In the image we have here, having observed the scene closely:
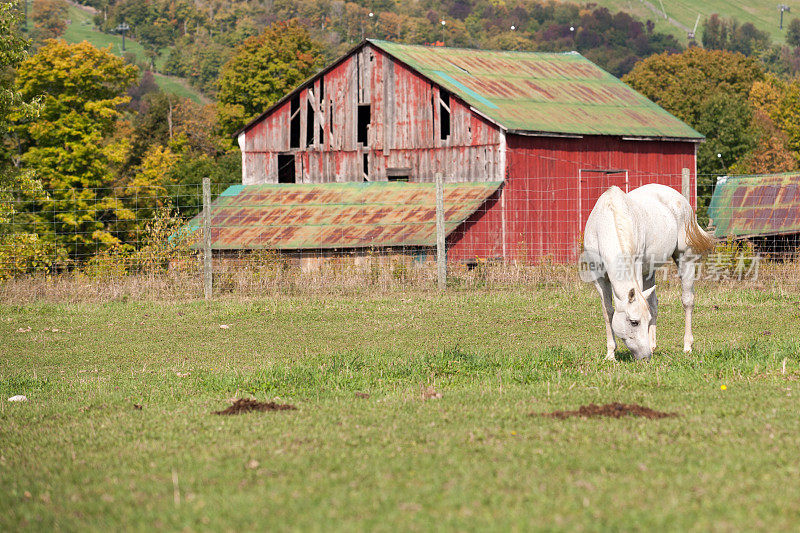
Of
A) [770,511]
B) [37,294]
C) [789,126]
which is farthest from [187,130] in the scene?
[770,511]

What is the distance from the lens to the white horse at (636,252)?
1040 centimetres

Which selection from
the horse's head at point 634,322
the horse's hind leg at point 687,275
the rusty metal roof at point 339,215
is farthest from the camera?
the rusty metal roof at point 339,215

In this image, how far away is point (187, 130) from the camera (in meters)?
81.2

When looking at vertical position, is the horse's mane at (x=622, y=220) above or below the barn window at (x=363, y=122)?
below

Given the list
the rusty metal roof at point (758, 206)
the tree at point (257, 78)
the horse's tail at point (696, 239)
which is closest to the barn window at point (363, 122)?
the rusty metal roof at point (758, 206)

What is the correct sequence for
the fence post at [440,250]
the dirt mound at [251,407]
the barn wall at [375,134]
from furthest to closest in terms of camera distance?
the barn wall at [375,134] → the fence post at [440,250] → the dirt mound at [251,407]

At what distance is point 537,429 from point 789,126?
77.8 meters

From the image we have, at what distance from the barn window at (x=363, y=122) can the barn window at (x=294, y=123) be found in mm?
2375

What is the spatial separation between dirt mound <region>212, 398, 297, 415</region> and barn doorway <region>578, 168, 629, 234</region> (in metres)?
24.7

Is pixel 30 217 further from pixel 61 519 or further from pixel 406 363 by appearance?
pixel 61 519

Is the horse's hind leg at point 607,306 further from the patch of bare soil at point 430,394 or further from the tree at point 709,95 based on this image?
the tree at point 709,95

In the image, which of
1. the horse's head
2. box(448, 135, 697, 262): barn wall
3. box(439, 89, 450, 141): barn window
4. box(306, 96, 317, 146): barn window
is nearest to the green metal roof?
box(439, 89, 450, 141): barn window

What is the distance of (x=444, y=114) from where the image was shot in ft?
111

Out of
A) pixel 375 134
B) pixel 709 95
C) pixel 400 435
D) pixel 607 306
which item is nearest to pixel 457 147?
pixel 375 134
